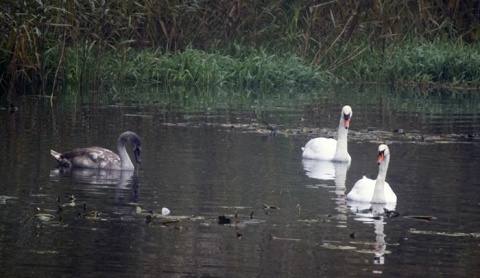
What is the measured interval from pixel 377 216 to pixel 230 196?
1.48 metres

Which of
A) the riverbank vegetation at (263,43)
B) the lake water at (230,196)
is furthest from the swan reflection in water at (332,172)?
the riverbank vegetation at (263,43)

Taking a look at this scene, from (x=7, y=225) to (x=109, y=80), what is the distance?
14.7 m

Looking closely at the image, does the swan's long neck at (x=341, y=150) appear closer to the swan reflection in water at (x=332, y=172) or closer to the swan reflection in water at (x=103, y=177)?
the swan reflection in water at (x=332, y=172)

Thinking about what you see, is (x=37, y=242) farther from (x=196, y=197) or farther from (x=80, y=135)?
(x=80, y=135)

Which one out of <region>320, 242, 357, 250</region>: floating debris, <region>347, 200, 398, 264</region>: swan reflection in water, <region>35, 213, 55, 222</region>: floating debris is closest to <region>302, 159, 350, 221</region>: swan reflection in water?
<region>347, 200, 398, 264</region>: swan reflection in water

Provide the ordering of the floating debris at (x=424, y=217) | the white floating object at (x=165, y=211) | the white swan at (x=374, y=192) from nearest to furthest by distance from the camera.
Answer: the white floating object at (x=165, y=211) → the floating debris at (x=424, y=217) → the white swan at (x=374, y=192)

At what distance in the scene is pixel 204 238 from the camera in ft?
34.5

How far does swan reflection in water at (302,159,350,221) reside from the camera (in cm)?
1355

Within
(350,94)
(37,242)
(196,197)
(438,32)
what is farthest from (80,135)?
(438,32)

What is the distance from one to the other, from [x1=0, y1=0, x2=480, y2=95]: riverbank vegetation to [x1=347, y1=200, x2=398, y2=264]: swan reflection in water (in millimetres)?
11399

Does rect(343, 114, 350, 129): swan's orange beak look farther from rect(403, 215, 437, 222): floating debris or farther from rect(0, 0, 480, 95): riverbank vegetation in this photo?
rect(0, 0, 480, 95): riverbank vegetation

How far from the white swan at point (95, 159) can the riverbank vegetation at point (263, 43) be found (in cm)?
827

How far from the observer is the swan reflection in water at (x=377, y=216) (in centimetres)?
1030

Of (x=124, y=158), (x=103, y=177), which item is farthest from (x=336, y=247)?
(x=124, y=158)
